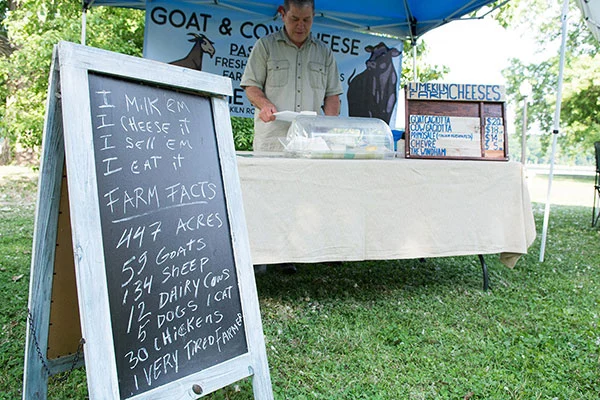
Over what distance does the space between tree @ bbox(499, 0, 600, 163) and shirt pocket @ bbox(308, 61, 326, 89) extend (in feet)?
52.1

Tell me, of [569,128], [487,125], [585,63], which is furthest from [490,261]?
[569,128]

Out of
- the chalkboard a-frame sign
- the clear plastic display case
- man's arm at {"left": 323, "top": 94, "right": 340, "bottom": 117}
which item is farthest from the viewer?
man's arm at {"left": 323, "top": 94, "right": 340, "bottom": 117}

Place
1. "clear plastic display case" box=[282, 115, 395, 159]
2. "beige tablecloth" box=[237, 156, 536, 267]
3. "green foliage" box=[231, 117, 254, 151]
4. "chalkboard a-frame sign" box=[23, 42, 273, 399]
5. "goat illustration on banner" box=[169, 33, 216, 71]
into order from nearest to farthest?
1. "chalkboard a-frame sign" box=[23, 42, 273, 399]
2. "beige tablecloth" box=[237, 156, 536, 267]
3. "clear plastic display case" box=[282, 115, 395, 159]
4. "goat illustration on banner" box=[169, 33, 216, 71]
5. "green foliage" box=[231, 117, 254, 151]

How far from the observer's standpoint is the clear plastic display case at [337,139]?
2389 mm

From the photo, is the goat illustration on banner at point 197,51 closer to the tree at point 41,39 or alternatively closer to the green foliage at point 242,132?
the green foliage at point 242,132

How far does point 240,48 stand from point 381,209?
10.6 ft

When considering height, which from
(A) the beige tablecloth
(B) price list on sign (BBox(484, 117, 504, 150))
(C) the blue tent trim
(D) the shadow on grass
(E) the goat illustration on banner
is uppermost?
(C) the blue tent trim

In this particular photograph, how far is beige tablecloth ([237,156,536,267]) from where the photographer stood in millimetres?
2199

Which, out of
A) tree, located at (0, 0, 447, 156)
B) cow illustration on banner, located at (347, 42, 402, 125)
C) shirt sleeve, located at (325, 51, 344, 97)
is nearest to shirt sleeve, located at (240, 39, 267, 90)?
shirt sleeve, located at (325, 51, 344, 97)

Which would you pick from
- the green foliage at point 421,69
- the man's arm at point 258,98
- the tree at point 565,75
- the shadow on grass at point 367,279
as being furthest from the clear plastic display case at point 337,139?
the tree at point 565,75

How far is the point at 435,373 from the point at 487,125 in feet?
5.04

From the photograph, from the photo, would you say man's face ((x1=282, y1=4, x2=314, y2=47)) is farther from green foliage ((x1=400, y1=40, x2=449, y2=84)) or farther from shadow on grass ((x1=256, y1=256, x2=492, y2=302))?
green foliage ((x1=400, y1=40, x2=449, y2=84))

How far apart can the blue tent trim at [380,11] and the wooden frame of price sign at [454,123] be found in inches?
85.1

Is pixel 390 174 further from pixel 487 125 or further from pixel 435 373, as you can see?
pixel 435 373
